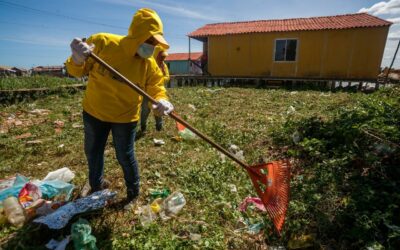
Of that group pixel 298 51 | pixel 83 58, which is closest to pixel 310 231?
pixel 83 58

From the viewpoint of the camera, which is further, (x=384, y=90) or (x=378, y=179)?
(x=384, y=90)

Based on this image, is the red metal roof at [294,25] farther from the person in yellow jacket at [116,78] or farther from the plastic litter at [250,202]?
the person in yellow jacket at [116,78]

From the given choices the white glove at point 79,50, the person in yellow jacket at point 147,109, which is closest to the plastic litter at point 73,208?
the white glove at point 79,50

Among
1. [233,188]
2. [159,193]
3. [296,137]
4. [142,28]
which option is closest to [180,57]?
[296,137]

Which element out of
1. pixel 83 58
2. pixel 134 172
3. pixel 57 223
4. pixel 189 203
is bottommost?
pixel 189 203

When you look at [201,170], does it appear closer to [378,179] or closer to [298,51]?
[378,179]

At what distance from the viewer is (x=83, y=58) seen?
1.88m

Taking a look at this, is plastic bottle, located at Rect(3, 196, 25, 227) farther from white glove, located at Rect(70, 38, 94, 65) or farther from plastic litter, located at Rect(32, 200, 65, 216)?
white glove, located at Rect(70, 38, 94, 65)

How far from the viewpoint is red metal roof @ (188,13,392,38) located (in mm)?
11281

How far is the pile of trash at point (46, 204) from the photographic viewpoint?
1960 mm

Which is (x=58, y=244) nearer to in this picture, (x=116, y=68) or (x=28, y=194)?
(x=28, y=194)

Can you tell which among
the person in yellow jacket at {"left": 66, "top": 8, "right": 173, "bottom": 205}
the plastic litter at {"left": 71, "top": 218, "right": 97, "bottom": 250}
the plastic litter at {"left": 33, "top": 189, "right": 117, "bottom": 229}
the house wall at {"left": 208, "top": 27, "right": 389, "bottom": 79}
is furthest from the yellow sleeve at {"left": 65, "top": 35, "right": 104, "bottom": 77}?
Answer: the house wall at {"left": 208, "top": 27, "right": 389, "bottom": 79}

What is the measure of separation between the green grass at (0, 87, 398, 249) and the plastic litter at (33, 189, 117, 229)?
120mm

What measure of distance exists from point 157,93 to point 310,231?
1.80m
